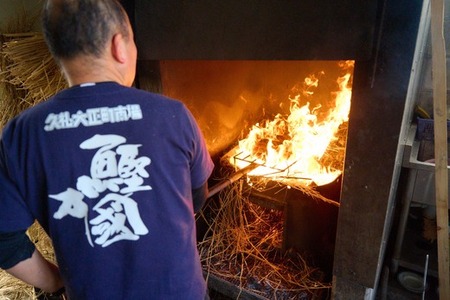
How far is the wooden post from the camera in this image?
124cm

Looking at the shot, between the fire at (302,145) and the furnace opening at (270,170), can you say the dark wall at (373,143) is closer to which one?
the furnace opening at (270,170)

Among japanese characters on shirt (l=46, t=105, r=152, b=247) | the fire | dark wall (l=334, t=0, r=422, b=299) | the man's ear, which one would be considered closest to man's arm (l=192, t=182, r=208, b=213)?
japanese characters on shirt (l=46, t=105, r=152, b=247)

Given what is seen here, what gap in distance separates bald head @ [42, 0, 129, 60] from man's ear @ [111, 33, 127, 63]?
0.9 inches

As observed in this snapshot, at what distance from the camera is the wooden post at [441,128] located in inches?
49.0

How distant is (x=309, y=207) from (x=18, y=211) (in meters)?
1.75

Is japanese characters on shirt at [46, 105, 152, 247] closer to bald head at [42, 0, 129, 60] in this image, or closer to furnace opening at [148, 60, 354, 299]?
bald head at [42, 0, 129, 60]

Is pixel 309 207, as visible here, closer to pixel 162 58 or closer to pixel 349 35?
pixel 349 35

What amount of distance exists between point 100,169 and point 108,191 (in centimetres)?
8

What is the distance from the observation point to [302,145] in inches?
101

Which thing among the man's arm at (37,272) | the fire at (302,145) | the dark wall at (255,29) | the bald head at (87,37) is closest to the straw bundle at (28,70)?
the dark wall at (255,29)

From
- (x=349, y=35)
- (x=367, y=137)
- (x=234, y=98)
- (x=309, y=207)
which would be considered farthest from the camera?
(x=234, y=98)

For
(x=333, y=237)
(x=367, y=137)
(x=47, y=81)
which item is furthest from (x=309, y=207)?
(x=47, y=81)

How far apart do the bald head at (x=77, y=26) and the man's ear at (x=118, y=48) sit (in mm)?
22

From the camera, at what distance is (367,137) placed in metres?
1.48
